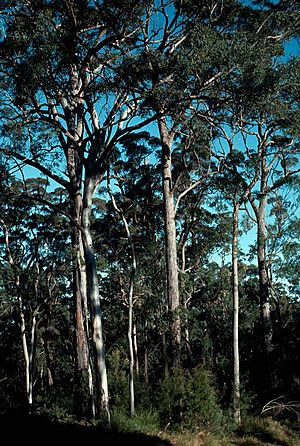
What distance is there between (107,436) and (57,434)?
0.90 metres

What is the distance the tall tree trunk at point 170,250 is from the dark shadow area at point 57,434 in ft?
13.7

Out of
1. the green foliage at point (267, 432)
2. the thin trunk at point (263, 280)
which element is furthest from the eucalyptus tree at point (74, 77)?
the thin trunk at point (263, 280)

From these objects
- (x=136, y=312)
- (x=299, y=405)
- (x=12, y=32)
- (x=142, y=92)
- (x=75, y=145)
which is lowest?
(x=299, y=405)

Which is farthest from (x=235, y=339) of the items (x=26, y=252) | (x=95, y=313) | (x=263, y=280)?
(x=26, y=252)

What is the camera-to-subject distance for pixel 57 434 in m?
7.38

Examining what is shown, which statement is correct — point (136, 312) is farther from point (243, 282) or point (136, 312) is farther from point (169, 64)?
point (169, 64)

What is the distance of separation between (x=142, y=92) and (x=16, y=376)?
2498 centimetres

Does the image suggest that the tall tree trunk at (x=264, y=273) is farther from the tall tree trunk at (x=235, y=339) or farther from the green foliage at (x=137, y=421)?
the green foliage at (x=137, y=421)

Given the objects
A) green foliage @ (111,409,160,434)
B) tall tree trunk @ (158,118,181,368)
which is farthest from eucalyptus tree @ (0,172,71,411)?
green foliage @ (111,409,160,434)

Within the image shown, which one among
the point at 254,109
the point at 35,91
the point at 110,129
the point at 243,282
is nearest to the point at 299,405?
the point at 254,109

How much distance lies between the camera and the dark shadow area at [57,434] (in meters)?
6.93

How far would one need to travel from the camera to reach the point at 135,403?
37.9 ft

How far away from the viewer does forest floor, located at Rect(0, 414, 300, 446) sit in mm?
7109

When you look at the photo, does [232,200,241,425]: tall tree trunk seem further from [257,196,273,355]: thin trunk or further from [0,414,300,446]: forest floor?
[257,196,273,355]: thin trunk
